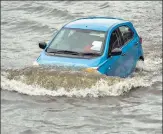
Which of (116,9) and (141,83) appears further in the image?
(116,9)

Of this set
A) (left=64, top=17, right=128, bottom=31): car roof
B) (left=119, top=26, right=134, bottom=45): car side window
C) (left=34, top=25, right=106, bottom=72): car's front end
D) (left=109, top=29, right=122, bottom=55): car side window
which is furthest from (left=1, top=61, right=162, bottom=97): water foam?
(left=64, top=17, right=128, bottom=31): car roof

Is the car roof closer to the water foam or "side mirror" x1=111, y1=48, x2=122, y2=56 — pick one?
"side mirror" x1=111, y1=48, x2=122, y2=56

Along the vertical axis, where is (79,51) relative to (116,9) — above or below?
above

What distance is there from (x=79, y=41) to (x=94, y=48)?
550mm

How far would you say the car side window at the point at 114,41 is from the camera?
1297cm

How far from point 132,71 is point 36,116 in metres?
4.30

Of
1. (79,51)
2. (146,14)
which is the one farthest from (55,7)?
(79,51)

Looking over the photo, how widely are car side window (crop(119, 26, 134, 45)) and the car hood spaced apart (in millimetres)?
1916

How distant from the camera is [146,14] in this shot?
24.1m

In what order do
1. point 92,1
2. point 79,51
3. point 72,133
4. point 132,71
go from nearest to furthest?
point 72,133
point 79,51
point 132,71
point 92,1

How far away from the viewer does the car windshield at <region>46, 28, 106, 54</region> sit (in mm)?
12672

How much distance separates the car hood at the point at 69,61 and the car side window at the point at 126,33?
1916mm

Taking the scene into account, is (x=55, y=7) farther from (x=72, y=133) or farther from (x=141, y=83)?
(x=72, y=133)

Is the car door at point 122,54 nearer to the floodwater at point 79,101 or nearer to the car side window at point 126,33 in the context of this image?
the car side window at point 126,33
